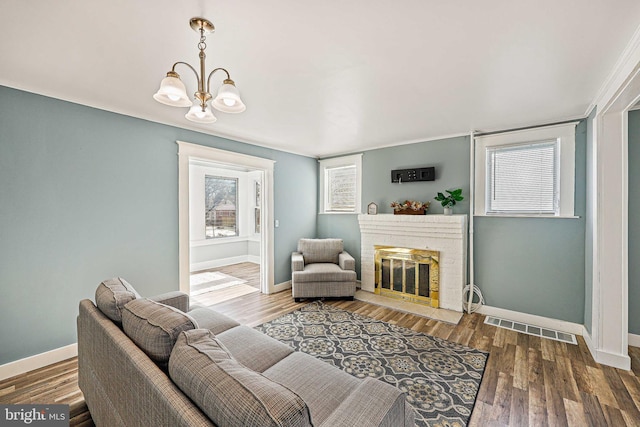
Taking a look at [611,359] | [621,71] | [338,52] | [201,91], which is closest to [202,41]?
[201,91]

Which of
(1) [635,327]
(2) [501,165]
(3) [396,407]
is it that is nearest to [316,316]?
(3) [396,407]

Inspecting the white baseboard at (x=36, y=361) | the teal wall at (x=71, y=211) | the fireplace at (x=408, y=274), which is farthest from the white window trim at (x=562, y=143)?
the white baseboard at (x=36, y=361)

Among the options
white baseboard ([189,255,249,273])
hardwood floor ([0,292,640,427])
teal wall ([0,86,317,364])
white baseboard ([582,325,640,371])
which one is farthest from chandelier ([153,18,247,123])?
white baseboard ([189,255,249,273])

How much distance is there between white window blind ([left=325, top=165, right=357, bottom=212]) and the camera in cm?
487

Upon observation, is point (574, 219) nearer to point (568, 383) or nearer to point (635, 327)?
point (635, 327)

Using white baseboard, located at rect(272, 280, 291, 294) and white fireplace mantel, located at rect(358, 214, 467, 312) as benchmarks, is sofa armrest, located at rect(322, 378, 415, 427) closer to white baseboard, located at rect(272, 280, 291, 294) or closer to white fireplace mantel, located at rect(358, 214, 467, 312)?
white fireplace mantel, located at rect(358, 214, 467, 312)

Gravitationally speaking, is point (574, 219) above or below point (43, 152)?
below

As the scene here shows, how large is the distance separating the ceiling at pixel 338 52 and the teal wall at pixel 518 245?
916 mm

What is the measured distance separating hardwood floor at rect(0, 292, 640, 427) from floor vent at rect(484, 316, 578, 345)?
11 cm

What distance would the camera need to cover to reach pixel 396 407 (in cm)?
110

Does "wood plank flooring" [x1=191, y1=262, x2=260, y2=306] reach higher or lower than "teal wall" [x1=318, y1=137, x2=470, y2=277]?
lower

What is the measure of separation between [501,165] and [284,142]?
3.03m

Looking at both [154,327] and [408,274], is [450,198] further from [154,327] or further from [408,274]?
[154,327]

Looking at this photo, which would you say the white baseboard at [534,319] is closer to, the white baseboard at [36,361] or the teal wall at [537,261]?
the teal wall at [537,261]
